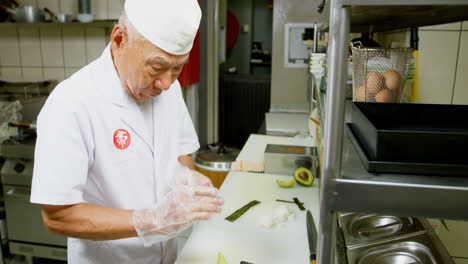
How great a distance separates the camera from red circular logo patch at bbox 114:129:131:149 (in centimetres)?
122

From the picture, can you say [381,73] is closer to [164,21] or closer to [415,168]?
[415,168]

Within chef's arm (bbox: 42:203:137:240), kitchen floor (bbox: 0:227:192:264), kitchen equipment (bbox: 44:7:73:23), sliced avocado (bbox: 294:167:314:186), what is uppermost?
kitchen equipment (bbox: 44:7:73:23)

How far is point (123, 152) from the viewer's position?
1.23 meters

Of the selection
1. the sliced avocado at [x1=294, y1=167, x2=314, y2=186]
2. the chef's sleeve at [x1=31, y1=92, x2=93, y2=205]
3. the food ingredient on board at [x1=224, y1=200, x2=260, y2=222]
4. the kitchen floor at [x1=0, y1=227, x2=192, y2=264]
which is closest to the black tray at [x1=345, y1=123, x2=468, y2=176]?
the chef's sleeve at [x1=31, y1=92, x2=93, y2=205]

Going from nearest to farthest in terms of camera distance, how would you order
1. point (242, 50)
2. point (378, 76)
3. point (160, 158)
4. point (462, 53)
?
1. point (378, 76)
2. point (160, 158)
3. point (462, 53)
4. point (242, 50)

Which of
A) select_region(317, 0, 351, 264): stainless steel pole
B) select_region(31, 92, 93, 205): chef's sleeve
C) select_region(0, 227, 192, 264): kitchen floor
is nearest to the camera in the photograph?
select_region(317, 0, 351, 264): stainless steel pole

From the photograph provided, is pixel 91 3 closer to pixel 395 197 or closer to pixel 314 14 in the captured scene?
pixel 314 14

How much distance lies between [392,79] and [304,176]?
1023mm

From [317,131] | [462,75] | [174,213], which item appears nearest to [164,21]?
[174,213]

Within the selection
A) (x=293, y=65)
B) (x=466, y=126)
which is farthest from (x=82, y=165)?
(x=293, y=65)

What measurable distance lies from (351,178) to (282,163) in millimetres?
1497

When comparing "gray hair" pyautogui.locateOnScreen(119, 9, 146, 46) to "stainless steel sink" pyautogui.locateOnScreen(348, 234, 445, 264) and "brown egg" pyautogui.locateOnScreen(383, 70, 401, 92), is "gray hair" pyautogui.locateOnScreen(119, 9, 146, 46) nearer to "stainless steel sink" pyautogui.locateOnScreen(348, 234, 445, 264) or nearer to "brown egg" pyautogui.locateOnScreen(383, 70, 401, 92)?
"brown egg" pyautogui.locateOnScreen(383, 70, 401, 92)

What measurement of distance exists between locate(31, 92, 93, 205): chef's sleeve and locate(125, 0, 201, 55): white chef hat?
328 mm

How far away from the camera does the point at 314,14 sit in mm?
4012
